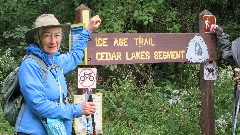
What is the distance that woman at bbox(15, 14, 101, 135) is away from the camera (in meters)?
3.02

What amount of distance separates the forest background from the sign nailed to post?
1224 mm

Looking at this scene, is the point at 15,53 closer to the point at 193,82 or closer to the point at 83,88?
the point at 193,82

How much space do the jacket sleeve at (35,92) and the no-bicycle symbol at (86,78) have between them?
1.50m

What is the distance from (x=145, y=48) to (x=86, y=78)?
0.84m

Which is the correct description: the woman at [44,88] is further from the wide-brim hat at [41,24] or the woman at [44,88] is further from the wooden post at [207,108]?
the wooden post at [207,108]

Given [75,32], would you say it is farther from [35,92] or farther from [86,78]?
[35,92]

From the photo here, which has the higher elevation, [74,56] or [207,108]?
[74,56]

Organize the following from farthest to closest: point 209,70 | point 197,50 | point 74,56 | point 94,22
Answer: point 209,70 → point 197,50 → point 94,22 → point 74,56

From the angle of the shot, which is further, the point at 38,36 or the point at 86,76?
the point at 86,76

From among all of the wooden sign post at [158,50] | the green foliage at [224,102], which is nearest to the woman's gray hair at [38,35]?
the wooden sign post at [158,50]

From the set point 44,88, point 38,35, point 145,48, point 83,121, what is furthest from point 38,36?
point 145,48

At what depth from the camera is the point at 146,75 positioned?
8.56m

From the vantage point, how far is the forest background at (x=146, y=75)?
643 centimetres

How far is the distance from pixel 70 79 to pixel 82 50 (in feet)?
14.7
